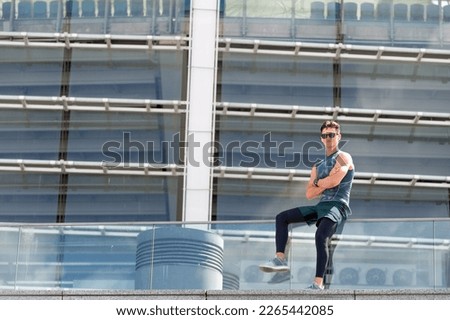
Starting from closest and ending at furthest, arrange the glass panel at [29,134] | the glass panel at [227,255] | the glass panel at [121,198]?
the glass panel at [227,255]
the glass panel at [121,198]
the glass panel at [29,134]

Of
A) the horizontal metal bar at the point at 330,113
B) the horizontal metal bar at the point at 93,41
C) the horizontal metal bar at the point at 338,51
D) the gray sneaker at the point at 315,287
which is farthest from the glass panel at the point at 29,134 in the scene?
the gray sneaker at the point at 315,287

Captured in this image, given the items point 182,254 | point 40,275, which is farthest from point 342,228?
point 40,275

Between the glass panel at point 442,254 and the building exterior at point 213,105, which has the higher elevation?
the building exterior at point 213,105

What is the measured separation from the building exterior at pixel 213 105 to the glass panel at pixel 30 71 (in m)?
0.03

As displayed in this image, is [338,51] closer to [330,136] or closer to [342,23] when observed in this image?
[342,23]

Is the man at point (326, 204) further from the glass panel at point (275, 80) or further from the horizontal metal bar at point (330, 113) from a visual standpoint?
the glass panel at point (275, 80)

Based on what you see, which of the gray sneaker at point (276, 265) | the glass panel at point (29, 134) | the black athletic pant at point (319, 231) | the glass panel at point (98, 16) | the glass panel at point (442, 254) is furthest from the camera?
the glass panel at point (98, 16)

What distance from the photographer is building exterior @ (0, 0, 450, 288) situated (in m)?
25.4

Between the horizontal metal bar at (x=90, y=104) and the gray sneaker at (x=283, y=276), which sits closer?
the gray sneaker at (x=283, y=276)

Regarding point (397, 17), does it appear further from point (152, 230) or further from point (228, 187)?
point (152, 230)

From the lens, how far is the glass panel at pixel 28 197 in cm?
2516

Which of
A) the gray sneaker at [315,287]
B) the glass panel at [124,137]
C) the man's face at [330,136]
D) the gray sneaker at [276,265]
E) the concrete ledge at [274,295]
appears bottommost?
the concrete ledge at [274,295]

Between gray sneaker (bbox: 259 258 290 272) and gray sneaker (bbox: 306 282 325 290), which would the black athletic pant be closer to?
gray sneaker (bbox: 306 282 325 290)

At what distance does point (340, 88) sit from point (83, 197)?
5.56 meters
